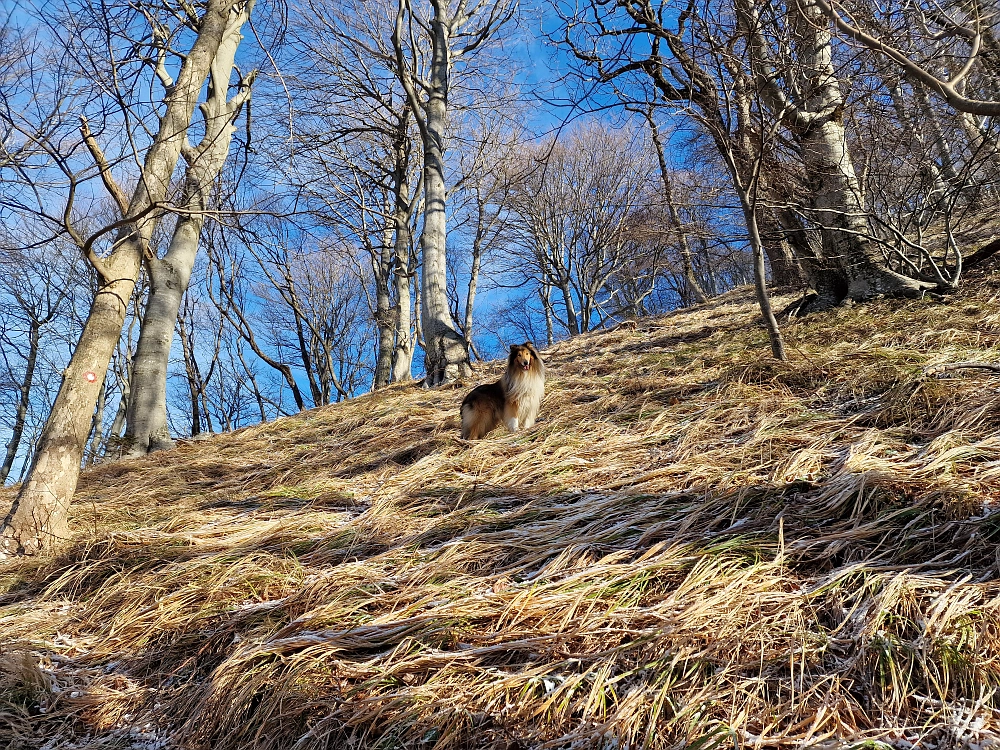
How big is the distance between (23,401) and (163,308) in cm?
1733

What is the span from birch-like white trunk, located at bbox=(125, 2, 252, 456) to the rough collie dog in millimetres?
5011

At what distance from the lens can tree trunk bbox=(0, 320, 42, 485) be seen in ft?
60.9

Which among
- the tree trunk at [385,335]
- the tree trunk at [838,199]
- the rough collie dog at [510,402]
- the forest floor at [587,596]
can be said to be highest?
the tree trunk at [385,335]

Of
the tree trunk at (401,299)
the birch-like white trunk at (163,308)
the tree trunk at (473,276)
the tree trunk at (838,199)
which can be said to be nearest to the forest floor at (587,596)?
the tree trunk at (838,199)

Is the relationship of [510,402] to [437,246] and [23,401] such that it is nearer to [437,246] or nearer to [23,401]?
[437,246]

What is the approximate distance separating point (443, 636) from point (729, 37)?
4296mm

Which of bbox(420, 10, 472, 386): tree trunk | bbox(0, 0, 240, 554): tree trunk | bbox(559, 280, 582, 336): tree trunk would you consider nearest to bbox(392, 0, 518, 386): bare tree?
bbox(420, 10, 472, 386): tree trunk

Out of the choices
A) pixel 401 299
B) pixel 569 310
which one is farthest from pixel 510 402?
pixel 569 310

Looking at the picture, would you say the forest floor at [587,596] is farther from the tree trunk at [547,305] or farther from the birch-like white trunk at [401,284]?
the tree trunk at [547,305]

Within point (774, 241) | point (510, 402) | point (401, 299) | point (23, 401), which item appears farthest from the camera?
point (23, 401)

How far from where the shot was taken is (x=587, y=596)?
5.72 ft

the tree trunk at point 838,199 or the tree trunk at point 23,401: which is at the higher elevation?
the tree trunk at point 23,401

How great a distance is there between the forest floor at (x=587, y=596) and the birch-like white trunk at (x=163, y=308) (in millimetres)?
4296

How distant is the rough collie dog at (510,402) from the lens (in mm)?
4867
